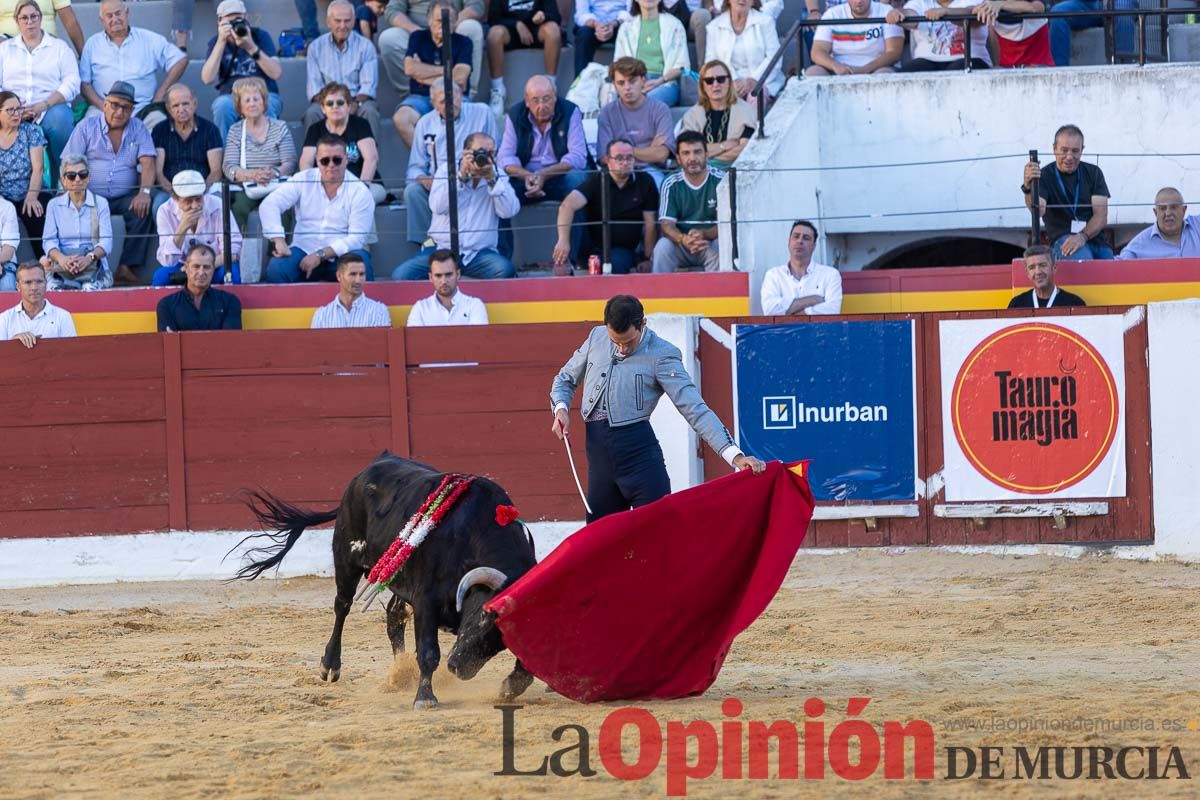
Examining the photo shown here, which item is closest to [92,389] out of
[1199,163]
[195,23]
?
[195,23]

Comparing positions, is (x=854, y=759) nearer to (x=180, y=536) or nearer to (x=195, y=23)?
(x=180, y=536)

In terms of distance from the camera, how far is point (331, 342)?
369 inches

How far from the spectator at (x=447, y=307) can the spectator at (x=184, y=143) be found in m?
1.98

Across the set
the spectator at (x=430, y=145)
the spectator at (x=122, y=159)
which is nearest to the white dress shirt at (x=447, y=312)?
the spectator at (x=430, y=145)

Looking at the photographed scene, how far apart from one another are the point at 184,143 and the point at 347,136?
3.36ft

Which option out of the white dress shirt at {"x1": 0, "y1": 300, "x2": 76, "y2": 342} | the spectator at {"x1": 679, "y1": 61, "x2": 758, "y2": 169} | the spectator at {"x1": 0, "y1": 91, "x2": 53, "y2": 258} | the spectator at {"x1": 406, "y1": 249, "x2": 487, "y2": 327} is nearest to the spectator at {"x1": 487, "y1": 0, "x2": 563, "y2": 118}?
the spectator at {"x1": 679, "y1": 61, "x2": 758, "y2": 169}

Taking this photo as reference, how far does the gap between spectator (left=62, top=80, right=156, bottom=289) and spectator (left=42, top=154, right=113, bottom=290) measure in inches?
11.9

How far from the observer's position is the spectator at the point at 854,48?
36.7 feet

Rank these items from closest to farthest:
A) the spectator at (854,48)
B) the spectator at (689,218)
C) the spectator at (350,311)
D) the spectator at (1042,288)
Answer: the spectator at (1042,288), the spectator at (350,311), the spectator at (689,218), the spectator at (854,48)

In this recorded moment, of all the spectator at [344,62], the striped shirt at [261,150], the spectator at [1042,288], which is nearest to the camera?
the spectator at [1042,288]

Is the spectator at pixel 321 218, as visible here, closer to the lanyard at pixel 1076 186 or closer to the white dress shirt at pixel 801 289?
the white dress shirt at pixel 801 289

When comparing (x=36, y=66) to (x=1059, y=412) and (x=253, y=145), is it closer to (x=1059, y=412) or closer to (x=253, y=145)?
(x=253, y=145)

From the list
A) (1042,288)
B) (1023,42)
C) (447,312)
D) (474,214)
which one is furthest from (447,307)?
(1023,42)

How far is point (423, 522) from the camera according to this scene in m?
5.68
